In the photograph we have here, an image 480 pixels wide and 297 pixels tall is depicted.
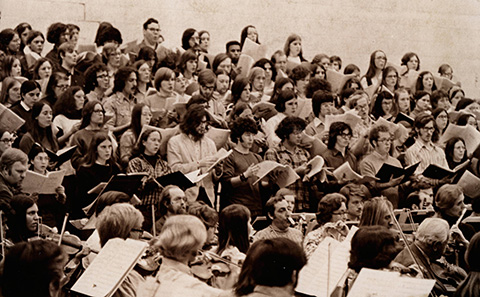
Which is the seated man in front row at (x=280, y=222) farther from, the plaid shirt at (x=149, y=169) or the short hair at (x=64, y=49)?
the short hair at (x=64, y=49)

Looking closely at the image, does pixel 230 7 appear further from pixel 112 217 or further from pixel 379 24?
pixel 112 217

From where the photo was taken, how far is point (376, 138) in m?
8.21

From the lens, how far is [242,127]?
24.7 ft

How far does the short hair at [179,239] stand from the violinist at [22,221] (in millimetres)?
1833

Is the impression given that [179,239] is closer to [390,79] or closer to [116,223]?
[116,223]

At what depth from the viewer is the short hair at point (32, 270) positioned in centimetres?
335

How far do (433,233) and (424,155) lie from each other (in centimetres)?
318

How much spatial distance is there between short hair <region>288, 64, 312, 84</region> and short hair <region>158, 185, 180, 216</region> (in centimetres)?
377

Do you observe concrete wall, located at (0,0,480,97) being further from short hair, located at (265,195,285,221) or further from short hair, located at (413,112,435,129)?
short hair, located at (265,195,285,221)

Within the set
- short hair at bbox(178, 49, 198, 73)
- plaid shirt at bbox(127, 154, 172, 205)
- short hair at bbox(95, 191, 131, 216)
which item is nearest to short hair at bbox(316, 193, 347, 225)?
plaid shirt at bbox(127, 154, 172, 205)

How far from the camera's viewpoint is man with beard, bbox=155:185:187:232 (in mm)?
6238

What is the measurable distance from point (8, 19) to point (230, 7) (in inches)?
135

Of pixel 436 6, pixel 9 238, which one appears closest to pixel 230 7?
pixel 436 6

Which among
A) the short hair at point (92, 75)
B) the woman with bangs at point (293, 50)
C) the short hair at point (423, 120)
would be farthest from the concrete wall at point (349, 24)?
the short hair at point (423, 120)
